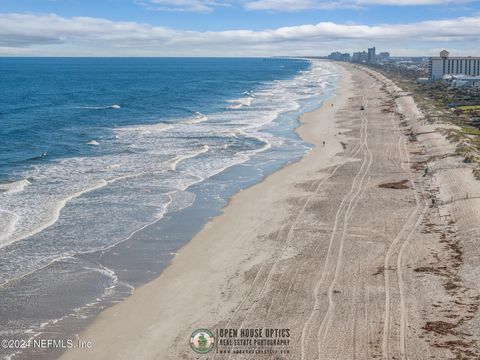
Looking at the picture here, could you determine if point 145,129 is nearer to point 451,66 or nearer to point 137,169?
point 137,169

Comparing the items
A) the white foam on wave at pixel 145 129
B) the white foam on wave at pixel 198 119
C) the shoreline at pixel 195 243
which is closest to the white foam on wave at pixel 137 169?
the white foam on wave at pixel 145 129

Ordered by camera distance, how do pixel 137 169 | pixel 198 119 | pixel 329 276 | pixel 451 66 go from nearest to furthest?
pixel 329 276 < pixel 137 169 < pixel 198 119 < pixel 451 66

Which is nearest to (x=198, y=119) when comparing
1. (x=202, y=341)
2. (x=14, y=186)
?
(x=14, y=186)

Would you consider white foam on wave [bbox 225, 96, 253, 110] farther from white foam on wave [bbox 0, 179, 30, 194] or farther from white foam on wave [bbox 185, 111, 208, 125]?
white foam on wave [bbox 0, 179, 30, 194]

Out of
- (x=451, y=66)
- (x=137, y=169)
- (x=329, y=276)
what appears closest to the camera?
(x=329, y=276)

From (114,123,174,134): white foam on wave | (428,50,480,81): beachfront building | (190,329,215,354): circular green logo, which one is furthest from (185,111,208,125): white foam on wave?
(428,50,480,81): beachfront building

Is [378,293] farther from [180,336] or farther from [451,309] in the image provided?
[180,336]
